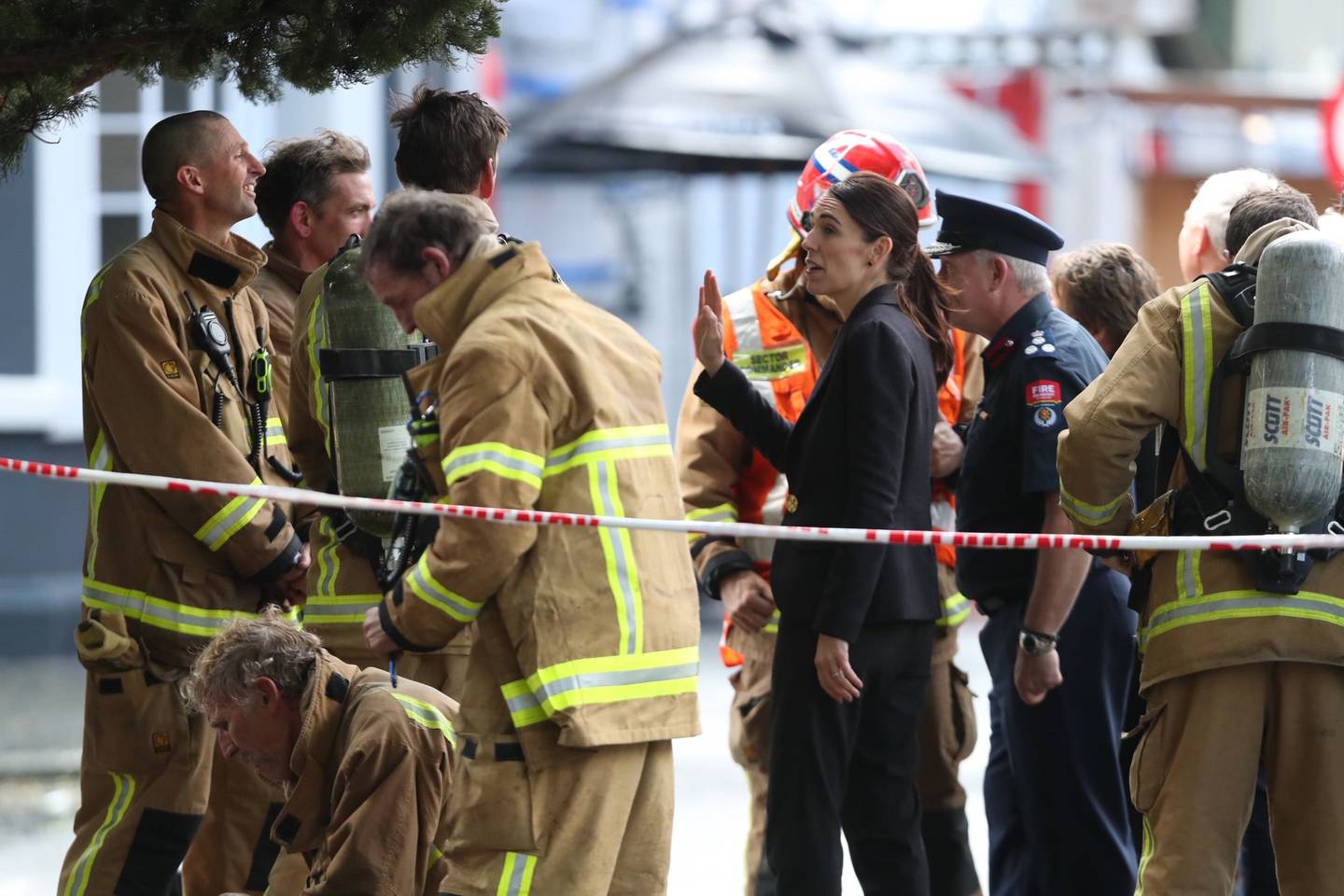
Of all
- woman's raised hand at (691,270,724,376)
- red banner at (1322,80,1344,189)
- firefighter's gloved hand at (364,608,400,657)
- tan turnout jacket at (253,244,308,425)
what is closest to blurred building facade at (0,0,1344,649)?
red banner at (1322,80,1344,189)

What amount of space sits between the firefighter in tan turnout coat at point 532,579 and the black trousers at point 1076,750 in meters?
1.43

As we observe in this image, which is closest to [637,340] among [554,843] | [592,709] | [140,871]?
[592,709]

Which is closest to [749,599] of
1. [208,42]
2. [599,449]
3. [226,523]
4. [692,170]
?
[226,523]

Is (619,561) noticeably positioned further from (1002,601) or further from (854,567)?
(1002,601)

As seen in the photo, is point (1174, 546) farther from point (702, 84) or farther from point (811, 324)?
point (702, 84)

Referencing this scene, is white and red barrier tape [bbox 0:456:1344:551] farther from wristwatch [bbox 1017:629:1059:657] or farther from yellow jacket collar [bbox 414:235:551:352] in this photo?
wristwatch [bbox 1017:629:1059:657]

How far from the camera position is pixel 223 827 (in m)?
5.16

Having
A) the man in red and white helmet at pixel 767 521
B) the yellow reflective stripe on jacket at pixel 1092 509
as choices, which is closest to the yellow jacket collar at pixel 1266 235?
the yellow reflective stripe on jacket at pixel 1092 509

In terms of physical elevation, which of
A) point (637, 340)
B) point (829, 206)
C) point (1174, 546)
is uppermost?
point (829, 206)

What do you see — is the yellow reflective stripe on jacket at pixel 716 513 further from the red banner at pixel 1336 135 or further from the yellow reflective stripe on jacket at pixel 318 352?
the red banner at pixel 1336 135

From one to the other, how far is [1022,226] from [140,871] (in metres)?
2.70

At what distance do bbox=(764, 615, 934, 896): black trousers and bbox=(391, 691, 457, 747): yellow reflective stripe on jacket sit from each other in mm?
824

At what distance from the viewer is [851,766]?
15.6 ft

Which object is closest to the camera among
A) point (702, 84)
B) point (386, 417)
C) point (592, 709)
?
point (592, 709)
